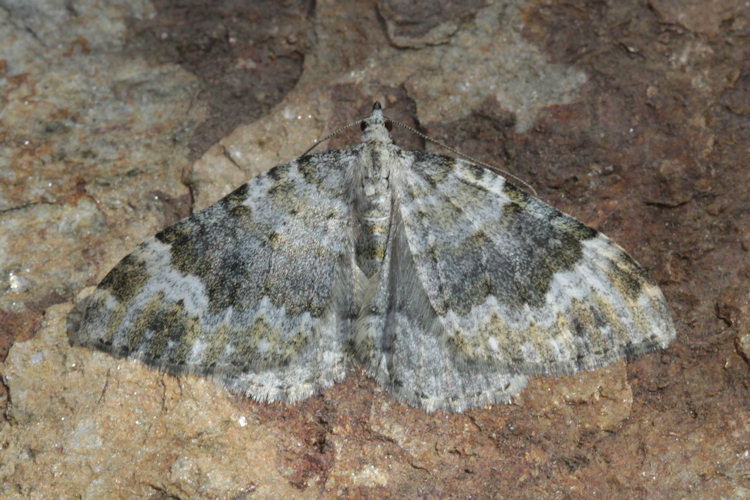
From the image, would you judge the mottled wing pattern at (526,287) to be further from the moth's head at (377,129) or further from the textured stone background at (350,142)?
the moth's head at (377,129)

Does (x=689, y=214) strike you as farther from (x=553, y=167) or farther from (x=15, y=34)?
(x=15, y=34)

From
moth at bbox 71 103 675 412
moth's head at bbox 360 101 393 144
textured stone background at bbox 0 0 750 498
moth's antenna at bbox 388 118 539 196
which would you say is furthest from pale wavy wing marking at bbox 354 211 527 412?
moth's antenna at bbox 388 118 539 196

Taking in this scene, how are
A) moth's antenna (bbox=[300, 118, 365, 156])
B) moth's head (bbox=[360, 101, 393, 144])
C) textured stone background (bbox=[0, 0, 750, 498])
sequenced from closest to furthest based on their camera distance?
textured stone background (bbox=[0, 0, 750, 498]) → moth's head (bbox=[360, 101, 393, 144]) → moth's antenna (bbox=[300, 118, 365, 156])

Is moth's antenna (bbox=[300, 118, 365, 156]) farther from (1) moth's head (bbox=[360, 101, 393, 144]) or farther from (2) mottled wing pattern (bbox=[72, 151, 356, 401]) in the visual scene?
(2) mottled wing pattern (bbox=[72, 151, 356, 401])

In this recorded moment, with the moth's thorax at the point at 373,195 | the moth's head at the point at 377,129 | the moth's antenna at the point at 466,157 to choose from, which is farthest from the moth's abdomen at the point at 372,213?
the moth's antenna at the point at 466,157

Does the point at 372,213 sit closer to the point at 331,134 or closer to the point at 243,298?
the point at 331,134

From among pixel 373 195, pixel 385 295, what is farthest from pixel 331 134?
pixel 385 295
